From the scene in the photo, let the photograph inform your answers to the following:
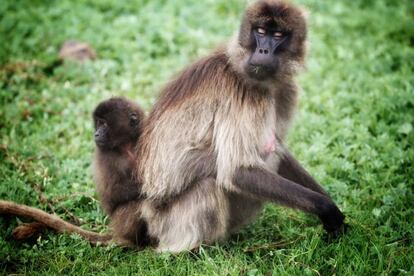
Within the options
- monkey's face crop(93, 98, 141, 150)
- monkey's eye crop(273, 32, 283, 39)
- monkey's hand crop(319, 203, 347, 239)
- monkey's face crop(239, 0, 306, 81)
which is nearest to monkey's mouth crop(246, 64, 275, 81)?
monkey's face crop(239, 0, 306, 81)


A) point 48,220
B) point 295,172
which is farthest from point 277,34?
point 48,220

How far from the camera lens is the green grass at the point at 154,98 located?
178 inches

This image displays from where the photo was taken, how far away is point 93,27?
852 cm

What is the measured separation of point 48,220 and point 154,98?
146cm

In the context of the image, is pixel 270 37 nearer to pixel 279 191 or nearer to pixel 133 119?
pixel 279 191

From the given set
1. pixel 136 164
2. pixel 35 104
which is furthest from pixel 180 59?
pixel 136 164

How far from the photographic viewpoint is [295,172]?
511 centimetres

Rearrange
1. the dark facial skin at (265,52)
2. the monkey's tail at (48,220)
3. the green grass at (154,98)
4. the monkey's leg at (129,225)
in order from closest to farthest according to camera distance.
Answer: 1. the dark facial skin at (265,52)
2. the green grass at (154,98)
3. the monkey's leg at (129,225)
4. the monkey's tail at (48,220)

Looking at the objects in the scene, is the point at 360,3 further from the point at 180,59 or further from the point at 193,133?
the point at 193,133

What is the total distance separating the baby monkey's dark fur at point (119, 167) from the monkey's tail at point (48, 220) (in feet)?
0.71

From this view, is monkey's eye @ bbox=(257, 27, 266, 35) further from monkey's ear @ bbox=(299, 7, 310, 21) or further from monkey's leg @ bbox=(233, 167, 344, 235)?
monkey's leg @ bbox=(233, 167, 344, 235)

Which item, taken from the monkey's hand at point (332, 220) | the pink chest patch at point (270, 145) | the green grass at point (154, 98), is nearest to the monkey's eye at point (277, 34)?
the green grass at point (154, 98)

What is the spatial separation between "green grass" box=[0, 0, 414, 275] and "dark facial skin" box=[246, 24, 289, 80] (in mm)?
706

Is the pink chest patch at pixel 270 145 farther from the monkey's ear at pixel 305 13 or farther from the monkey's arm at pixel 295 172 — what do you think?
the monkey's ear at pixel 305 13
